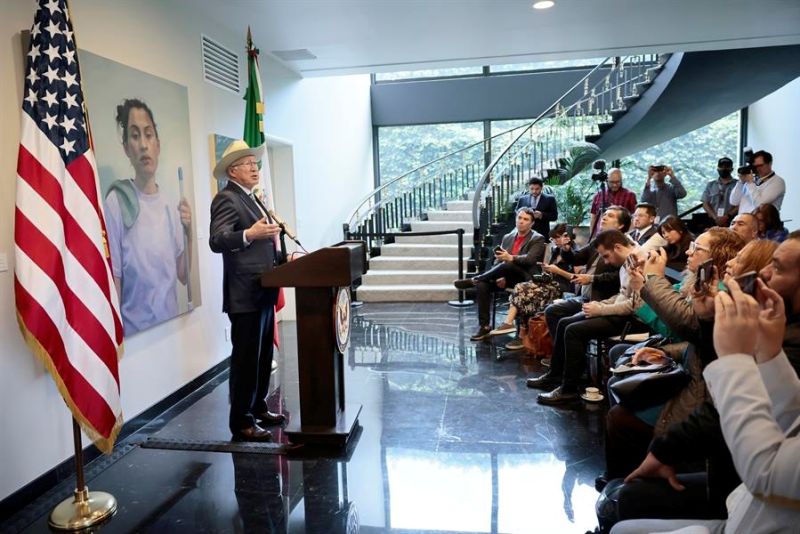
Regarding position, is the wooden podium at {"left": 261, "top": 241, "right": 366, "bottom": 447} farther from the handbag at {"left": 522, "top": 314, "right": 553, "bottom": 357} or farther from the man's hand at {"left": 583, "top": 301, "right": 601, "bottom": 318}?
the handbag at {"left": 522, "top": 314, "right": 553, "bottom": 357}

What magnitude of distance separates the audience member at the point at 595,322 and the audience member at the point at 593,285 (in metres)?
0.09

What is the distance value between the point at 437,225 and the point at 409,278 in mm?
1720

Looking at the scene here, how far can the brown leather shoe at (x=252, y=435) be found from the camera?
3.14 m

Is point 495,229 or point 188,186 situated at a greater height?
point 188,186

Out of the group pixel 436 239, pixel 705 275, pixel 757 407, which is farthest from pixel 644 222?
pixel 436 239

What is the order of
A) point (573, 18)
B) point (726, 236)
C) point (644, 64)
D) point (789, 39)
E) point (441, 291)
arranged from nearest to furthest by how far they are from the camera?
point (726, 236), point (573, 18), point (789, 39), point (441, 291), point (644, 64)

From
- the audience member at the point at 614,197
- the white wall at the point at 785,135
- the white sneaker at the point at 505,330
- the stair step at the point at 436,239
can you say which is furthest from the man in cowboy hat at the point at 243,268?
the white wall at the point at 785,135

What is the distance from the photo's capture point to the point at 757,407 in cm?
109

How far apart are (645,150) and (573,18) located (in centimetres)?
596

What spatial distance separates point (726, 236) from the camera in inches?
92.0

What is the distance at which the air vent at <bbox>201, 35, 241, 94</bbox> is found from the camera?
4270mm

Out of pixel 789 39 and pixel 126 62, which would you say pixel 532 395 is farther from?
pixel 789 39

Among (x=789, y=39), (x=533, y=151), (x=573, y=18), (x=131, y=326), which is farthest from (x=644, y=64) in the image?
(x=131, y=326)

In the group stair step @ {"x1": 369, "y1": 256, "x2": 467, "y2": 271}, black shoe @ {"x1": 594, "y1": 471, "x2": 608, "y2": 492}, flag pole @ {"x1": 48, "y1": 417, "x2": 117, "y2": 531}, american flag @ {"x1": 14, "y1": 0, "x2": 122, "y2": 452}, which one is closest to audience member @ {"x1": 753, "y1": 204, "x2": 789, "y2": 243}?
black shoe @ {"x1": 594, "y1": 471, "x2": 608, "y2": 492}
